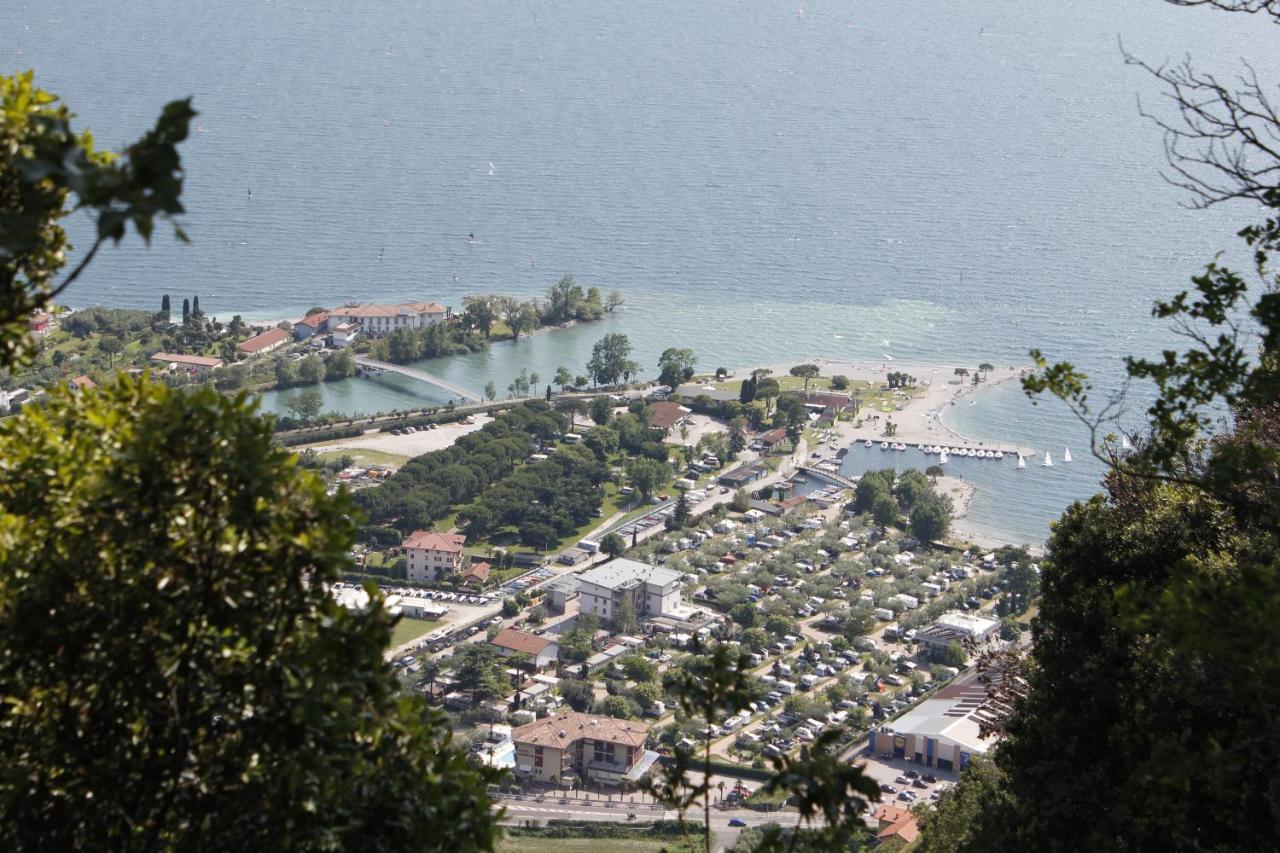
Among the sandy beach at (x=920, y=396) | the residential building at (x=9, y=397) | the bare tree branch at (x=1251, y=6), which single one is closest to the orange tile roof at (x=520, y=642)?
the sandy beach at (x=920, y=396)

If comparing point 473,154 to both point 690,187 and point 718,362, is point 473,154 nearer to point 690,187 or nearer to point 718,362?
point 690,187

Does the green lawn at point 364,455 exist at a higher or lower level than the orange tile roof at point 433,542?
higher

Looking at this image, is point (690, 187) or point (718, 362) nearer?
point (718, 362)

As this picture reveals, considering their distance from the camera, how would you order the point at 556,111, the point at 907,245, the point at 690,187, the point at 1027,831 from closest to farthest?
the point at 1027,831 < the point at 907,245 < the point at 690,187 < the point at 556,111

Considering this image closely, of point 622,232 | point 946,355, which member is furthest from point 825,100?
point 946,355

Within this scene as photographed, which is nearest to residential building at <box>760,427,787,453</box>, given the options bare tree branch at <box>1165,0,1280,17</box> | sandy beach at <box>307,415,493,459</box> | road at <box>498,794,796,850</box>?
sandy beach at <box>307,415,493,459</box>

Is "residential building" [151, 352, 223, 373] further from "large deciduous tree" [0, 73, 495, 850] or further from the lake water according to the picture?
"large deciduous tree" [0, 73, 495, 850]

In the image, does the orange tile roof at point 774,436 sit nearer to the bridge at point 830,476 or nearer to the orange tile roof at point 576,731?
the bridge at point 830,476
